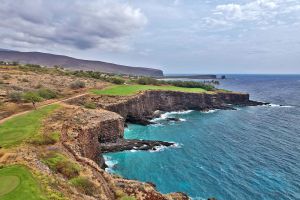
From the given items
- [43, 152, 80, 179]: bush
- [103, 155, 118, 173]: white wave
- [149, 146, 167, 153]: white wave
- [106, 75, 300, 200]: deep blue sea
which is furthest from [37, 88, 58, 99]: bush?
[43, 152, 80, 179]: bush

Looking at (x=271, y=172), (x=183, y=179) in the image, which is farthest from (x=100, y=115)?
(x=271, y=172)

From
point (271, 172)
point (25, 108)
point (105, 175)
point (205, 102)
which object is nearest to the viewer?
point (105, 175)

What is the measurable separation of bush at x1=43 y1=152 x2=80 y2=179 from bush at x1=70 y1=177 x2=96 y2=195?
4.76 feet

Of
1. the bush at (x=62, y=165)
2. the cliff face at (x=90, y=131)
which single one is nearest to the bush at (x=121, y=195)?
the bush at (x=62, y=165)

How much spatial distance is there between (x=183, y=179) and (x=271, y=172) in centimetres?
1302

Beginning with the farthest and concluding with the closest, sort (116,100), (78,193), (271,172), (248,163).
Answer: (116,100) → (248,163) → (271,172) → (78,193)

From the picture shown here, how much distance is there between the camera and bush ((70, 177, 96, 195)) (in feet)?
79.9

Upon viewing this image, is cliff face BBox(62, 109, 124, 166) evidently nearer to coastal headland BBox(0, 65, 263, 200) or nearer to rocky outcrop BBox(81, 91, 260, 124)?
coastal headland BBox(0, 65, 263, 200)

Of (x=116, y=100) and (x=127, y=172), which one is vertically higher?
(x=116, y=100)

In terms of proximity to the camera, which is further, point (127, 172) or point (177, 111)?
point (177, 111)

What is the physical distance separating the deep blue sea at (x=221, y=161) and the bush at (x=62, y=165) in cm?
1371

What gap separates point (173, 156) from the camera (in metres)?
50.4

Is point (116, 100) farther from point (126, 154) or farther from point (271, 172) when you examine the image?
point (271, 172)

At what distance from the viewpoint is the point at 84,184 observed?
24.8 meters
